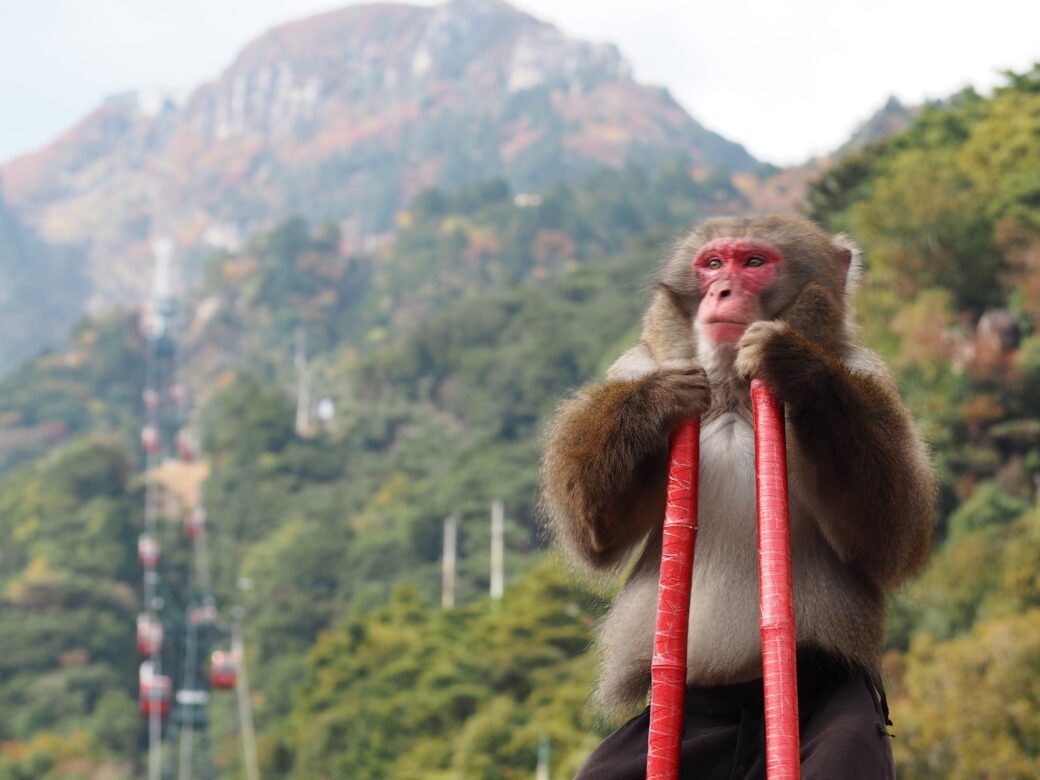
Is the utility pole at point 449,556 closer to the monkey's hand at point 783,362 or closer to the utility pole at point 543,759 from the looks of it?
the utility pole at point 543,759

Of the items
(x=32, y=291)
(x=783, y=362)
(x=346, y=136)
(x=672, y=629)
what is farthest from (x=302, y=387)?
(x=346, y=136)

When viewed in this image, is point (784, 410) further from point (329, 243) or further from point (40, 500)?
point (329, 243)

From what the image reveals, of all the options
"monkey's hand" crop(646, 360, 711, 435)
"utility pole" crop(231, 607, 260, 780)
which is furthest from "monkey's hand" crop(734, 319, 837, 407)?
"utility pole" crop(231, 607, 260, 780)

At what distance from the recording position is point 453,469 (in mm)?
66125

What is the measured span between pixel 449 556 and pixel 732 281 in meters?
56.1

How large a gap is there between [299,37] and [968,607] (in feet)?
595

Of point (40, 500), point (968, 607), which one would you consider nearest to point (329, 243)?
point (40, 500)

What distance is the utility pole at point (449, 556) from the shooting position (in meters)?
57.1

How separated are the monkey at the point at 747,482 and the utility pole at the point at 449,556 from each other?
175 feet

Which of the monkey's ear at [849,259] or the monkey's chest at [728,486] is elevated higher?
the monkey's ear at [849,259]

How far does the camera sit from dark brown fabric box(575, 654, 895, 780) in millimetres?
3398

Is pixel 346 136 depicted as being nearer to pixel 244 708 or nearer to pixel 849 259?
pixel 244 708

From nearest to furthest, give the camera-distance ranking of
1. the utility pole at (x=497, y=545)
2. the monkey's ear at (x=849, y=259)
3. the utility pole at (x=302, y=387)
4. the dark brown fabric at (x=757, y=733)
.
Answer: the dark brown fabric at (x=757, y=733) → the monkey's ear at (x=849, y=259) → the utility pole at (x=497, y=545) → the utility pole at (x=302, y=387)

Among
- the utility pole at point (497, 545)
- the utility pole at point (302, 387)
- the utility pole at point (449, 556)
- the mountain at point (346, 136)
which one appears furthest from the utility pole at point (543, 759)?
the mountain at point (346, 136)
